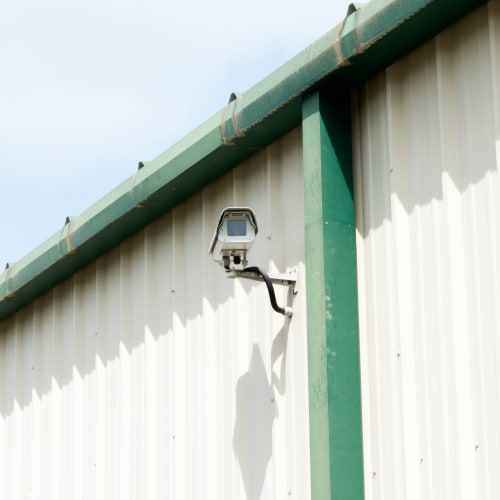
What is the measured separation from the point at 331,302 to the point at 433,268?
77 centimetres

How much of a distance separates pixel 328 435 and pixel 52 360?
203 inches

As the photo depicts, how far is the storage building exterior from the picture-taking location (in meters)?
7.52

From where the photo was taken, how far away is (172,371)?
34.2 ft

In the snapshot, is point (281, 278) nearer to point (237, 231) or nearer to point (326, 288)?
point (237, 231)

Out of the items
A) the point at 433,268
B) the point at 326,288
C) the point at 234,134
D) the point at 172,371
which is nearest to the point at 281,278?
the point at 326,288

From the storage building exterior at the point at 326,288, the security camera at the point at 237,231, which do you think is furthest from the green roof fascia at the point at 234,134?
the security camera at the point at 237,231

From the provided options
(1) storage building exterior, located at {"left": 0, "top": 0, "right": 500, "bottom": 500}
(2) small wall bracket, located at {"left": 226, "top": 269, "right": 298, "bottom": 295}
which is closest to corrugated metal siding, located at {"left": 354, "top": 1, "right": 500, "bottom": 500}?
(1) storage building exterior, located at {"left": 0, "top": 0, "right": 500, "bottom": 500}

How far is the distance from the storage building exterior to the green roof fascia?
2 centimetres

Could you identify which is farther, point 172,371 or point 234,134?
point 172,371

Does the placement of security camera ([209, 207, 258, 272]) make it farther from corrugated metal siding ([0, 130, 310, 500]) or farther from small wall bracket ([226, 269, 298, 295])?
corrugated metal siding ([0, 130, 310, 500])

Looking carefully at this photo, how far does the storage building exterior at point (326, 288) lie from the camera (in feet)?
24.7

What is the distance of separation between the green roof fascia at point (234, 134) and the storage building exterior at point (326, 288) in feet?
0.06

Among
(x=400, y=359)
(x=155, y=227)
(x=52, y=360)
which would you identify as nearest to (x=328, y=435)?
(x=400, y=359)

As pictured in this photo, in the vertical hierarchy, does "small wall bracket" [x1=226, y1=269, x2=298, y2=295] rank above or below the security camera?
below
